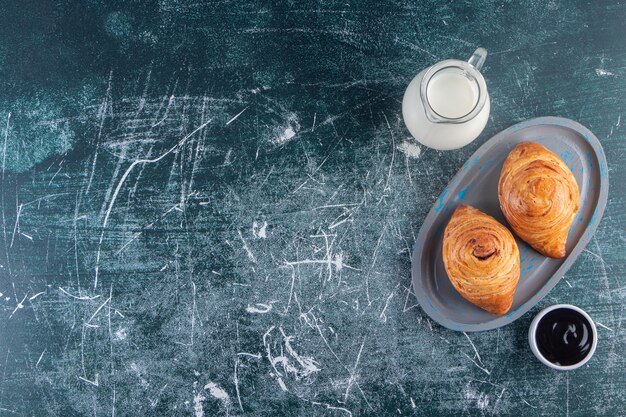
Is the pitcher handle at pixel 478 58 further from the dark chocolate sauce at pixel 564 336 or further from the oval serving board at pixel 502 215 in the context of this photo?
the dark chocolate sauce at pixel 564 336

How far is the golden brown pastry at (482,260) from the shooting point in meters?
0.83

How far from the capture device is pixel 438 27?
38.9 inches

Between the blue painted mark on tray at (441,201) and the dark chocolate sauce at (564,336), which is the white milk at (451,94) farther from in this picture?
the dark chocolate sauce at (564,336)

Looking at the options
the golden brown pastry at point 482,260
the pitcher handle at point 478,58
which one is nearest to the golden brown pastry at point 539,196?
the golden brown pastry at point 482,260

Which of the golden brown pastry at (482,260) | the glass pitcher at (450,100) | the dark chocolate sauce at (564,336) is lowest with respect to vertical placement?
the dark chocolate sauce at (564,336)

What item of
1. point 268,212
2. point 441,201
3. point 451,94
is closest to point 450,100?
point 451,94

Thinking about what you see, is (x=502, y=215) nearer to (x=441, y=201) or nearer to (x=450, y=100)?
(x=441, y=201)

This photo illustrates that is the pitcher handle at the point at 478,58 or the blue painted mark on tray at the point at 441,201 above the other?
the pitcher handle at the point at 478,58

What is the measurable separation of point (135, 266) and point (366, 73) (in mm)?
536

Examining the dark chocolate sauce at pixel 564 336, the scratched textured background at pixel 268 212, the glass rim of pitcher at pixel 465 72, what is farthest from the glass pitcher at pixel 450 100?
the dark chocolate sauce at pixel 564 336

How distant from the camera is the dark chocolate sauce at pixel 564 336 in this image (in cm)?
88

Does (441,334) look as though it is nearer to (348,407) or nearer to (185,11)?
(348,407)

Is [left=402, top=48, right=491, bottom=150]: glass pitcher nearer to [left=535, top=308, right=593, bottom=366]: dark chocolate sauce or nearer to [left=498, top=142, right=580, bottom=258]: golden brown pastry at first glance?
[left=498, top=142, right=580, bottom=258]: golden brown pastry

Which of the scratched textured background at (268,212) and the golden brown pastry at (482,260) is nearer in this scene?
the golden brown pastry at (482,260)
